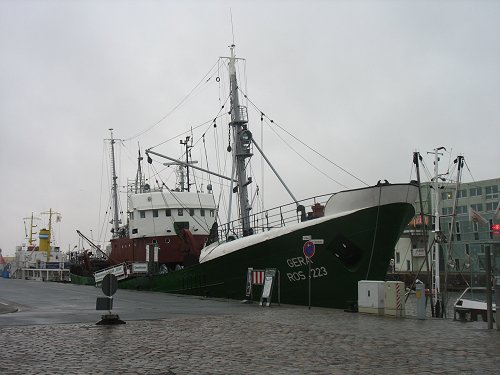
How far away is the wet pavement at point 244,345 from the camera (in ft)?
26.3

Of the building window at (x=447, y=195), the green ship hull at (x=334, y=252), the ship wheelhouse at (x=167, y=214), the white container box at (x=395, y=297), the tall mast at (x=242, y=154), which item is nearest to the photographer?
the white container box at (x=395, y=297)

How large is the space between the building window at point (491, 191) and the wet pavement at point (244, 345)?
55.3 metres

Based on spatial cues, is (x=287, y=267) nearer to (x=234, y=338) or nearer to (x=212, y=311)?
(x=212, y=311)

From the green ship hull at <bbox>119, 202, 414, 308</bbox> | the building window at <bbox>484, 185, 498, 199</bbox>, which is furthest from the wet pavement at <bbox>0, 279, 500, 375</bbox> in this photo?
the building window at <bbox>484, 185, 498, 199</bbox>

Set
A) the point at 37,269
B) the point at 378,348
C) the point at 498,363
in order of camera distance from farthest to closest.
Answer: the point at 37,269 < the point at 378,348 < the point at 498,363

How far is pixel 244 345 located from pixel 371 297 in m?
7.70

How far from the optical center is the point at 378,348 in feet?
32.5

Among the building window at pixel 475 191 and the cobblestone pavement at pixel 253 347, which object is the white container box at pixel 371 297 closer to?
the cobblestone pavement at pixel 253 347

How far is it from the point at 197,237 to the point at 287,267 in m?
15.7

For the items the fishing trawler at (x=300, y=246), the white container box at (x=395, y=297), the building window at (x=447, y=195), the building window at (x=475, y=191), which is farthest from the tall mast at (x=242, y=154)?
the building window at (x=475, y=191)

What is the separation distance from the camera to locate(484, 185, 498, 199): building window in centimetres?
6547

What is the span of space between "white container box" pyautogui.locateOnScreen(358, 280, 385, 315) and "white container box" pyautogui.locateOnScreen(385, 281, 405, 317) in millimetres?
200

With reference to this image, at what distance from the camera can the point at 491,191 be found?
2675 inches

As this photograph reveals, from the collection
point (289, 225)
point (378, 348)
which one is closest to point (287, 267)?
point (289, 225)
